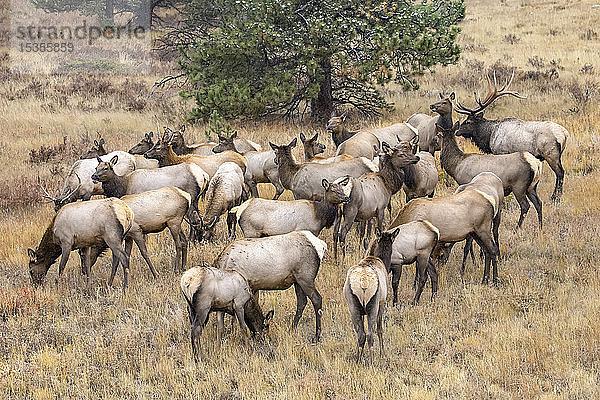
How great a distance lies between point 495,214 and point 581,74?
1690 centimetres

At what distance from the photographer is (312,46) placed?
59.1 ft

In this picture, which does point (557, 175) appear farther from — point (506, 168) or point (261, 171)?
point (261, 171)

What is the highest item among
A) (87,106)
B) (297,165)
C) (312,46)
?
(312,46)

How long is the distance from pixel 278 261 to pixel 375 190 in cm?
320

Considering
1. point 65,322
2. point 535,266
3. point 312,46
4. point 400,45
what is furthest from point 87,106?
point 535,266

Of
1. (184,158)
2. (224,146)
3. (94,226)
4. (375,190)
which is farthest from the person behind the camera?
(224,146)

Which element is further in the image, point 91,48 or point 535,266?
point 91,48

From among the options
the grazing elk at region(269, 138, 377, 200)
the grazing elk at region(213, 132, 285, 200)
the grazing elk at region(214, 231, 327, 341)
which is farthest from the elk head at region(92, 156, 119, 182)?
the grazing elk at region(214, 231, 327, 341)

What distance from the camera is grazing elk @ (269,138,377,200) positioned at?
1137cm

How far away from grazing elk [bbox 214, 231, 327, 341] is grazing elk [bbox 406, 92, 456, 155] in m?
7.28

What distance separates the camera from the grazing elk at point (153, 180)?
11188 mm

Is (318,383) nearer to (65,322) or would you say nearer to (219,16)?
(65,322)

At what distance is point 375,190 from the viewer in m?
10.6

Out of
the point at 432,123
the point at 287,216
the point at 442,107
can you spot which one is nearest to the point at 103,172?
the point at 287,216
